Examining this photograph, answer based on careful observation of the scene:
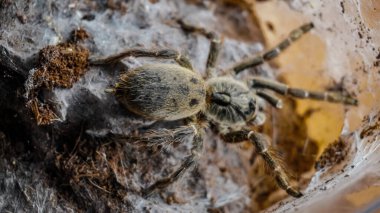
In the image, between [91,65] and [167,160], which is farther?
[167,160]

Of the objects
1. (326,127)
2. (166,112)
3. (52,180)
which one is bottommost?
(52,180)

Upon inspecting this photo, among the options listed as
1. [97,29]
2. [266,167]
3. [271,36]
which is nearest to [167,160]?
Result: [266,167]

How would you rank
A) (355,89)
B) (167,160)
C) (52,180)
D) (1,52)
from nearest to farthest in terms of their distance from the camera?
(1,52), (52,180), (167,160), (355,89)

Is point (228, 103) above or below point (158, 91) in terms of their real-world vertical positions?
below

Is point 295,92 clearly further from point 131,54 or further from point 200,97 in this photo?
point 131,54

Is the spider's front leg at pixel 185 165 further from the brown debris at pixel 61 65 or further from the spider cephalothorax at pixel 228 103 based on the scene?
the brown debris at pixel 61 65

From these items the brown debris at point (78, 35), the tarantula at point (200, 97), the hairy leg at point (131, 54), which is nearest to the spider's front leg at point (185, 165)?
the tarantula at point (200, 97)

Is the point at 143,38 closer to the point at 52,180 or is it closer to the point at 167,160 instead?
the point at 167,160

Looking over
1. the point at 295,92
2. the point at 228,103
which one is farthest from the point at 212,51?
the point at 295,92
